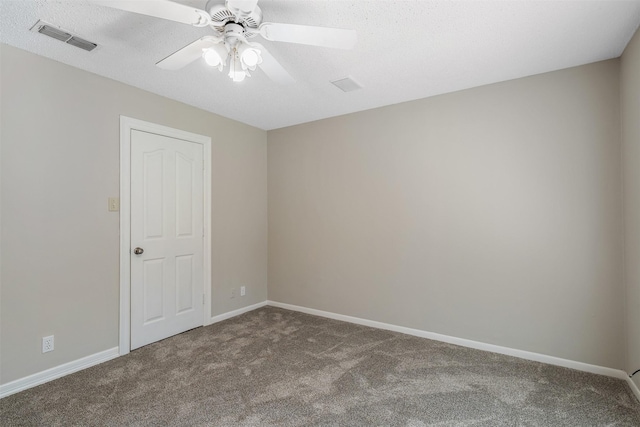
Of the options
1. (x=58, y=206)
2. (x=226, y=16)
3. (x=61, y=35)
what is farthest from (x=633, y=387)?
(x=61, y=35)

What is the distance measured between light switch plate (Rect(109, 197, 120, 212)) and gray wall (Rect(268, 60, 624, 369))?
2005mm

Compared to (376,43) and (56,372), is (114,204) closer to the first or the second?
(56,372)

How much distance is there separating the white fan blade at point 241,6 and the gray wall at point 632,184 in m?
2.45

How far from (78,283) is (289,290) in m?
2.31

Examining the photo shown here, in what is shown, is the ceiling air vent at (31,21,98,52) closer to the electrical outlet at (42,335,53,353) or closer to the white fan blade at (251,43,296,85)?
the white fan blade at (251,43,296,85)

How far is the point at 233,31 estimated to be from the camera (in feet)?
5.61

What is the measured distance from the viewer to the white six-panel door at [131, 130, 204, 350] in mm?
2990

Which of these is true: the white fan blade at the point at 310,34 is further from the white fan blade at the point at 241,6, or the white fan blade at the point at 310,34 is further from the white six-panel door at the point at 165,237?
the white six-panel door at the point at 165,237

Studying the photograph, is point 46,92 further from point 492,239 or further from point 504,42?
point 492,239

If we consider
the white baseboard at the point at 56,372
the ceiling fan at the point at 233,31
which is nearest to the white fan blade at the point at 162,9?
the ceiling fan at the point at 233,31

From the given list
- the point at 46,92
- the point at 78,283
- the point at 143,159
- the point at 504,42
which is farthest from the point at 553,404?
the point at 46,92

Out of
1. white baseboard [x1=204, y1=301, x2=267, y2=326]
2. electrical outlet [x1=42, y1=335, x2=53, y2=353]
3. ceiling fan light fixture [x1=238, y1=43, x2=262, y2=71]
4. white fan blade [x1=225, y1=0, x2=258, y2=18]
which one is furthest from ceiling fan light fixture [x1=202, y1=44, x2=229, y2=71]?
white baseboard [x1=204, y1=301, x2=267, y2=326]

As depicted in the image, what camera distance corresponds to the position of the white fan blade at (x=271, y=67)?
5.99 ft

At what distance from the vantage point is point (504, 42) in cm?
221
